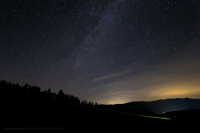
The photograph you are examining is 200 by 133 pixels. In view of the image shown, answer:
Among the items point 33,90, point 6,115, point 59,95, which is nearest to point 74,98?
point 59,95

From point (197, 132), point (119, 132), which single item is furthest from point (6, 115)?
point (197, 132)

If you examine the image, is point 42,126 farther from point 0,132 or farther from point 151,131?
point 151,131

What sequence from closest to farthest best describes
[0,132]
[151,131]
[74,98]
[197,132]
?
[0,132]
[151,131]
[197,132]
[74,98]

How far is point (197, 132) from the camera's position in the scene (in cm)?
423

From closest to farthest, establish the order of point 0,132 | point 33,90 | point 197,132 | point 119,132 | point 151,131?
point 0,132, point 119,132, point 151,131, point 197,132, point 33,90

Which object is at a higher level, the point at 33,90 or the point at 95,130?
the point at 33,90

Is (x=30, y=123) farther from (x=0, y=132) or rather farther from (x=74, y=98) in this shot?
(x=74, y=98)

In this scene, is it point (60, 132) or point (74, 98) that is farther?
point (74, 98)

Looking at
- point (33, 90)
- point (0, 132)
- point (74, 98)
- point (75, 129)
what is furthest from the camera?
point (74, 98)

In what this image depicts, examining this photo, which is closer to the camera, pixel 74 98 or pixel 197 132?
pixel 197 132

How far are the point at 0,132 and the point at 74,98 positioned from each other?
8819 centimetres

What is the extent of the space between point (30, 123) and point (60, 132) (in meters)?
0.97

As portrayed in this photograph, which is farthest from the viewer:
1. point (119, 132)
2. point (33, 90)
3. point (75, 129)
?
point (33, 90)

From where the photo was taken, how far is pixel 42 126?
291 cm
